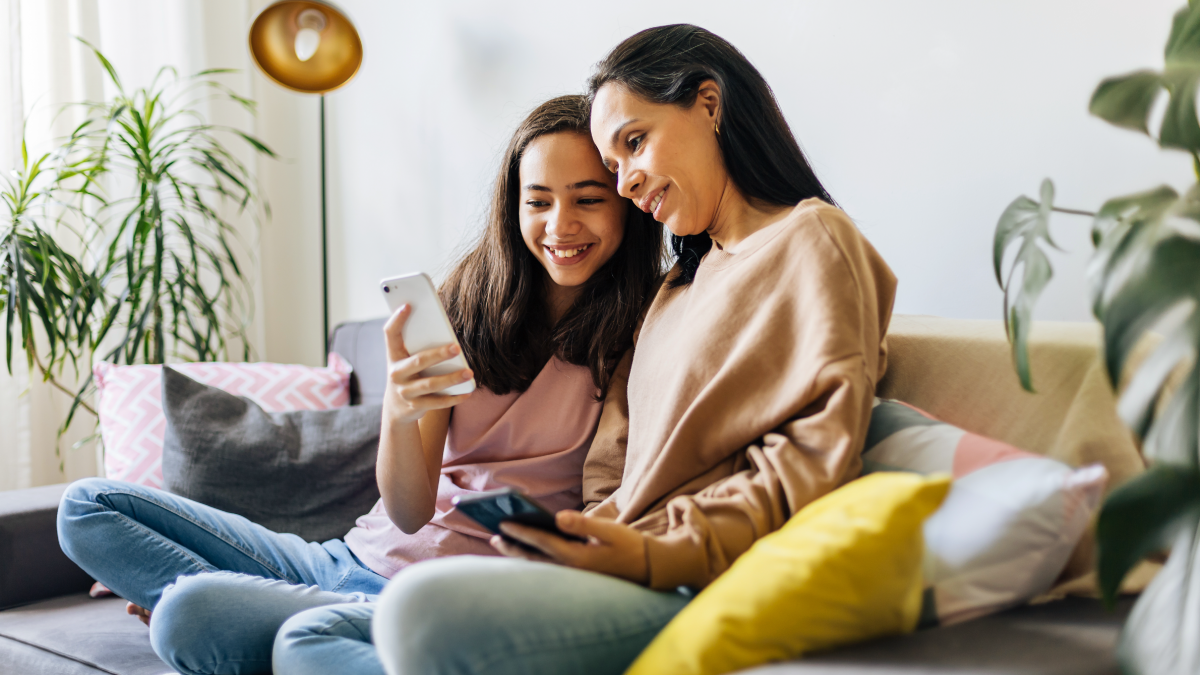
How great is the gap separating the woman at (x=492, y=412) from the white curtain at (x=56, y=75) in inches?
43.6

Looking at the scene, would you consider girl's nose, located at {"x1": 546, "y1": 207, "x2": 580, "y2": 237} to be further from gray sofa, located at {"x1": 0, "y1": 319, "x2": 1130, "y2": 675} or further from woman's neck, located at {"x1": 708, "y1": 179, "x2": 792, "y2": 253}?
gray sofa, located at {"x1": 0, "y1": 319, "x2": 1130, "y2": 675}

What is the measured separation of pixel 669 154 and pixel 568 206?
0.24 meters

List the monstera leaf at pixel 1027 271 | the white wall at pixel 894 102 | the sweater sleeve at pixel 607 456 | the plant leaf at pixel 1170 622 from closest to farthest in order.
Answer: the plant leaf at pixel 1170 622 < the monstera leaf at pixel 1027 271 < the white wall at pixel 894 102 < the sweater sleeve at pixel 607 456

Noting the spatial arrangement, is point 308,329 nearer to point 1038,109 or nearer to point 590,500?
point 590,500

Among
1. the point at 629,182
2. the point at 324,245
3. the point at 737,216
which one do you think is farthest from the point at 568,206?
the point at 324,245

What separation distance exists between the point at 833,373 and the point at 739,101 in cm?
45

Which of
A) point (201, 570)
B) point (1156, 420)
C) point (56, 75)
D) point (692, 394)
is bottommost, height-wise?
point (201, 570)

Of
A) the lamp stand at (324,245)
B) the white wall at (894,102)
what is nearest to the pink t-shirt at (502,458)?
the white wall at (894,102)

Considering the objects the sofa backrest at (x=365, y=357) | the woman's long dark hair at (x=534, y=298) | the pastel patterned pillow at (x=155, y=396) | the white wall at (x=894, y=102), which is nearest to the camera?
the white wall at (x=894, y=102)

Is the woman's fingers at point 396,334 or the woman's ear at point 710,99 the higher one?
the woman's ear at point 710,99

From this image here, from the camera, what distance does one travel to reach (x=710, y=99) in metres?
1.15

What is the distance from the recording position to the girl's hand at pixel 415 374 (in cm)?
111

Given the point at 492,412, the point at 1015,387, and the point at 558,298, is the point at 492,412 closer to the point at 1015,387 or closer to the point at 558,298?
the point at 558,298

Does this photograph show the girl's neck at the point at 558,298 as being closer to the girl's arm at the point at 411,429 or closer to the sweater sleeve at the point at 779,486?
the girl's arm at the point at 411,429
